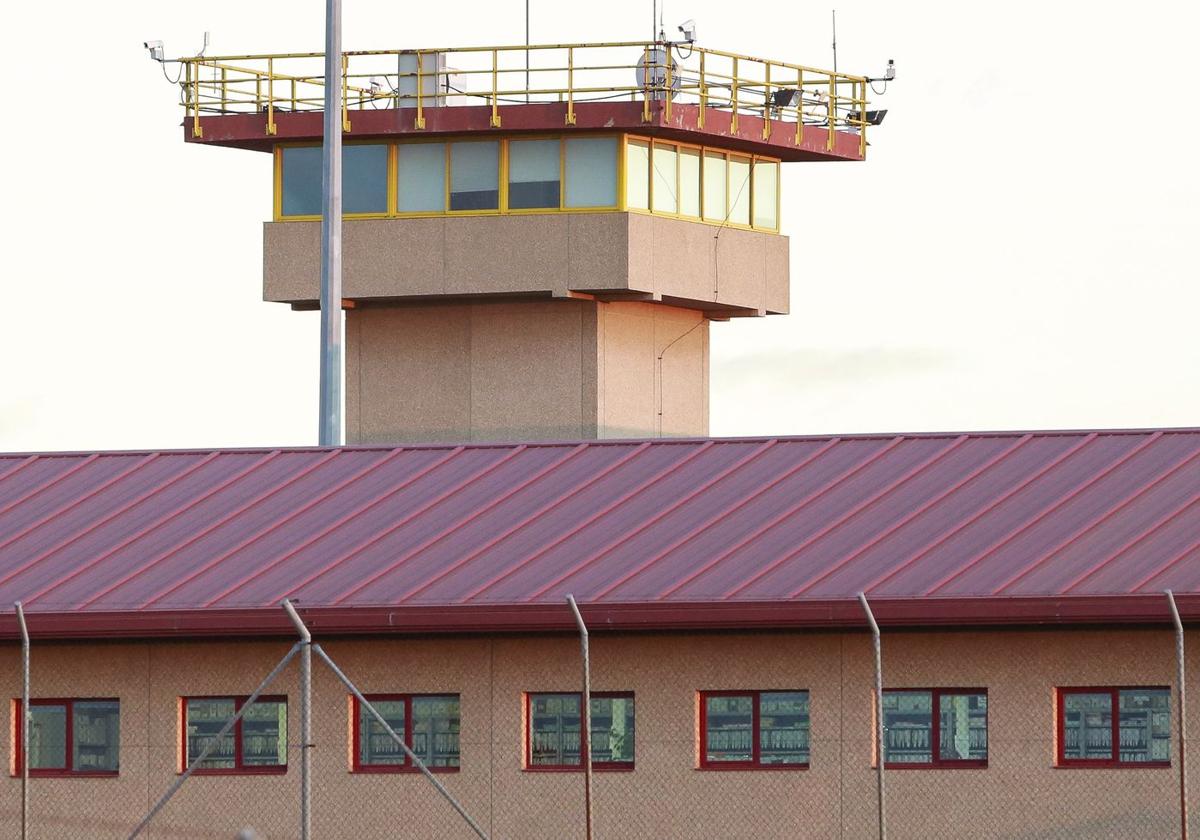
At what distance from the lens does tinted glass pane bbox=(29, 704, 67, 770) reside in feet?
90.9

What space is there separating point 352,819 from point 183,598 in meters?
2.56

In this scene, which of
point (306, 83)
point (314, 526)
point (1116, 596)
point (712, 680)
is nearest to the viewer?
point (1116, 596)

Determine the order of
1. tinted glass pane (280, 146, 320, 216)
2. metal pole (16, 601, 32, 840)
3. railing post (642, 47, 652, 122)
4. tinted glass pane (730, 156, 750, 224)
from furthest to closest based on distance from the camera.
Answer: tinted glass pane (730, 156, 750, 224) < tinted glass pane (280, 146, 320, 216) < railing post (642, 47, 652, 122) < metal pole (16, 601, 32, 840)

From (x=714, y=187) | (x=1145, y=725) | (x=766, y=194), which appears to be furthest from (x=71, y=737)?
(x=766, y=194)

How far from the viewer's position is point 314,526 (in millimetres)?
28500

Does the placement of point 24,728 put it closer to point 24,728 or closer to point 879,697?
point 24,728

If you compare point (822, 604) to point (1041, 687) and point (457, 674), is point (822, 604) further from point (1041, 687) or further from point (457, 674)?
point (457, 674)

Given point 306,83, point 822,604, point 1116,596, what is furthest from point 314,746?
point 306,83

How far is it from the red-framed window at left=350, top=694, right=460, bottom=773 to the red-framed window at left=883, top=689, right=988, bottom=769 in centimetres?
400

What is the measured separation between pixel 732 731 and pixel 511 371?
17.7 metres

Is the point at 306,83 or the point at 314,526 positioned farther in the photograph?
the point at 306,83

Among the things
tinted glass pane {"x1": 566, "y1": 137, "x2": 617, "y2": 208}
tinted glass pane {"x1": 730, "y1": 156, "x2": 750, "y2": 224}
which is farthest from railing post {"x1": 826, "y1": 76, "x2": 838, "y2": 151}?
tinted glass pane {"x1": 566, "y1": 137, "x2": 617, "y2": 208}

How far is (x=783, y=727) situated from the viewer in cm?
2608

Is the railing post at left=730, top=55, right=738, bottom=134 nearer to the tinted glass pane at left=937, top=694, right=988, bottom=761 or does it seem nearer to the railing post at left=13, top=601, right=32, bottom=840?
the railing post at left=13, top=601, right=32, bottom=840
